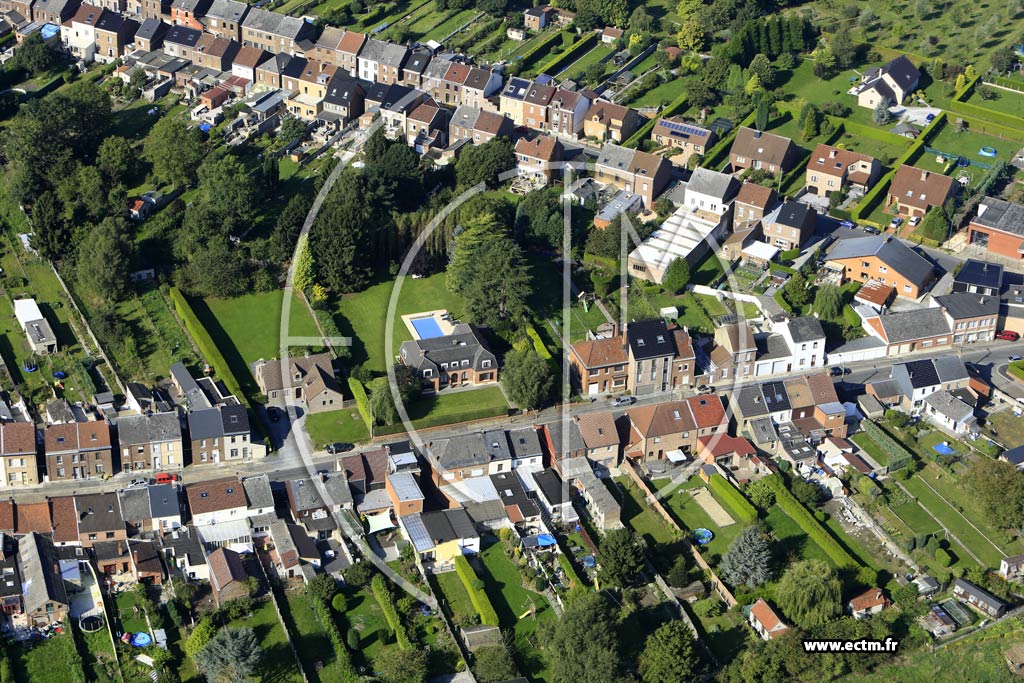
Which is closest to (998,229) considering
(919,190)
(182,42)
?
(919,190)

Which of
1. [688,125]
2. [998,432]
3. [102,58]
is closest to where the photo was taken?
[998,432]

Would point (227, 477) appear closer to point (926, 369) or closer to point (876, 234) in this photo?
point (926, 369)

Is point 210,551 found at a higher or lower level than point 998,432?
higher

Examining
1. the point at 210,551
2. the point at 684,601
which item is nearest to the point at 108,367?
the point at 210,551

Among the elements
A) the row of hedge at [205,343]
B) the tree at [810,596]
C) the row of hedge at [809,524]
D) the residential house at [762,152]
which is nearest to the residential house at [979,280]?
the residential house at [762,152]

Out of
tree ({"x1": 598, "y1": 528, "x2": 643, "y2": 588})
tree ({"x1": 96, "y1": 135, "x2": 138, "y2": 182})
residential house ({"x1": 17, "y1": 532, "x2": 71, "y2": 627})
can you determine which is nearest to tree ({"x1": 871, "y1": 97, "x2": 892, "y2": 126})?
tree ({"x1": 598, "y1": 528, "x2": 643, "y2": 588})

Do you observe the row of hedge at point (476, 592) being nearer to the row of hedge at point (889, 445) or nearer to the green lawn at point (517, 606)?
the green lawn at point (517, 606)

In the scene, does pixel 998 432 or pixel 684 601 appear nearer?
pixel 684 601

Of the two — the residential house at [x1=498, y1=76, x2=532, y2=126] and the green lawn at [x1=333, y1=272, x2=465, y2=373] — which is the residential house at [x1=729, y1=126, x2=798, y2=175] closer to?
the residential house at [x1=498, y1=76, x2=532, y2=126]
